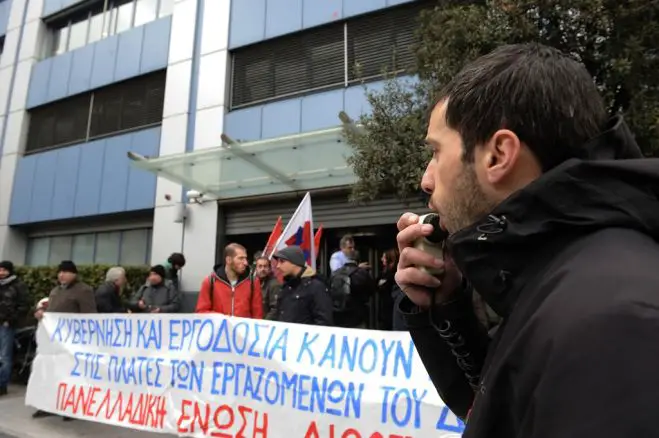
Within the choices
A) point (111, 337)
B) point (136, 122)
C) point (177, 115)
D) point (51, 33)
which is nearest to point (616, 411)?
point (111, 337)

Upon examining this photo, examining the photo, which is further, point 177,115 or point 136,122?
point 136,122

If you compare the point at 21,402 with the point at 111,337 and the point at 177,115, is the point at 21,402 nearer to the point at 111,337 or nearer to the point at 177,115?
the point at 111,337

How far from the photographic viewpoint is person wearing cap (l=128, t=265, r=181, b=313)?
725 centimetres

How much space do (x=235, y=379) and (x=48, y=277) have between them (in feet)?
22.7

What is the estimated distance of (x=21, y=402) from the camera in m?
7.20

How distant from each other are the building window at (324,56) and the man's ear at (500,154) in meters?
8.77

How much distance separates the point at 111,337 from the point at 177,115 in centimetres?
762

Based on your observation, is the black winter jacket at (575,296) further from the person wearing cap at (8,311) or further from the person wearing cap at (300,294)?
the person wearing cap at (8,311)

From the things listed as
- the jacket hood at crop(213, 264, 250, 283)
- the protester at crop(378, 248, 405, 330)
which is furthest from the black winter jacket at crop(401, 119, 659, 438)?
the protester at crop(378, 248, 405, 330)

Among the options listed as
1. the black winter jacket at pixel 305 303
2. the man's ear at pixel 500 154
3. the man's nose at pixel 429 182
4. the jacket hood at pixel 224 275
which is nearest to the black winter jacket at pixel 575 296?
the man's ear at pixel 500 154

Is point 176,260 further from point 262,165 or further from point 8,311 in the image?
point 8,311

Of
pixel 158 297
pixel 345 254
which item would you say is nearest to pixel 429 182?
pixel 345 254

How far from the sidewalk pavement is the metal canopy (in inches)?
182

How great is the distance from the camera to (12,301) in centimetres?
764
